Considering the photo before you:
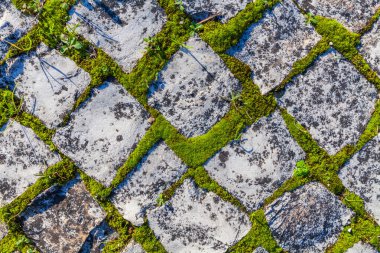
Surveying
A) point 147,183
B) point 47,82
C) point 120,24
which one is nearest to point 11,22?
point 47,82

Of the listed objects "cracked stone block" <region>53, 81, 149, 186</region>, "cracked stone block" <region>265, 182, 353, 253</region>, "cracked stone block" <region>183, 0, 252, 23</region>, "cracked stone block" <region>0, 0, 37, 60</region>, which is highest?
"cracked stone block" <region>0, 0, 37, 60</region>

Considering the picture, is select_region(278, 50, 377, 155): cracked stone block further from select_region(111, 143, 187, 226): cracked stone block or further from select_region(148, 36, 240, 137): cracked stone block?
select_region(111, 143, 187, 226): cracked stone block

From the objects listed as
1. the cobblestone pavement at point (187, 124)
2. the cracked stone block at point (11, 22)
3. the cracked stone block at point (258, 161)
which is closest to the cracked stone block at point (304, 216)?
the cobblestone pavement at point (187, 124)

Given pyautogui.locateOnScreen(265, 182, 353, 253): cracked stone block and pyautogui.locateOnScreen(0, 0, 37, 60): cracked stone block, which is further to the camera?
pyautogui.locateOnScreen(265, 182, 353, 253): cracked stone block

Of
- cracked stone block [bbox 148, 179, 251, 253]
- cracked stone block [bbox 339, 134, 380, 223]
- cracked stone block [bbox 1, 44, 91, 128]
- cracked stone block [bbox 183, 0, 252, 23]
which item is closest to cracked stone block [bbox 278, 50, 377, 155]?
cracked stone block [bbox 339, 134, 380, 223]

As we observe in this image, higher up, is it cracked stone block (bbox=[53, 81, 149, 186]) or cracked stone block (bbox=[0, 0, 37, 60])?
cracked stone block (bbox=[0, 0, 37, 60])

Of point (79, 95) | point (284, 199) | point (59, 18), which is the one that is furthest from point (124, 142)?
point (284, 199)

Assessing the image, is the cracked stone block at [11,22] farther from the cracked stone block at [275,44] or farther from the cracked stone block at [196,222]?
the cracked stone block at [196,222]

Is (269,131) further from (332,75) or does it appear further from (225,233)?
(225,233)
